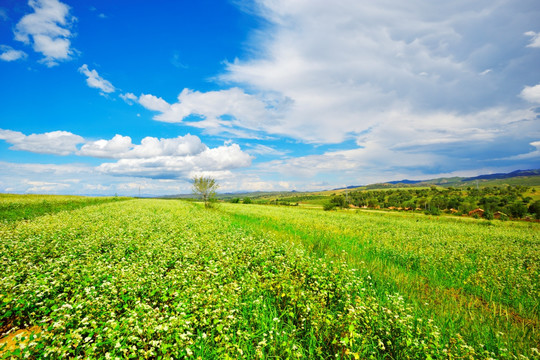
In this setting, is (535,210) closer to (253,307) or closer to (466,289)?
(466,289)

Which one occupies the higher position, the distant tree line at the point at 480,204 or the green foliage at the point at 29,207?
the green foliage at the point at 29,207

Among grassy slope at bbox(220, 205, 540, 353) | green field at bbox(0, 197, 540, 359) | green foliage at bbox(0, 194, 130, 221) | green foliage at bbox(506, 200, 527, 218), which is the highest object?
green foliage at bbox(0, 194, 130, 221)

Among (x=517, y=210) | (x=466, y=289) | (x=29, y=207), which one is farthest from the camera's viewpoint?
(x=517, y=210)

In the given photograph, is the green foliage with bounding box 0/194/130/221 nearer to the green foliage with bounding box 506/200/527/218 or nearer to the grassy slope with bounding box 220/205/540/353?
the grassy slope with bounding box 220/205/540/353

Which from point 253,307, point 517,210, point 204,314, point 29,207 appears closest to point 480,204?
point 517,210

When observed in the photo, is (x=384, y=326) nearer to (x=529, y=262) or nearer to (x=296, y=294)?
(x=296, y=294)

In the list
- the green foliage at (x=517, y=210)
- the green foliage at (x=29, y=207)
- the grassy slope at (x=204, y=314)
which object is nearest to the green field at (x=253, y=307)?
the grassy slope at (x=204, y=314)

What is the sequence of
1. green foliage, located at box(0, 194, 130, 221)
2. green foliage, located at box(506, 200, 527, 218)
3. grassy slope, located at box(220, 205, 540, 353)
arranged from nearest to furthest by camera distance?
1. grassy slope, located at box(220, 205, 540, 353)
2. green foliage, located at box(0, 194, 130, 221)
3. green foliage, located at box(506, 200, 527, 218)

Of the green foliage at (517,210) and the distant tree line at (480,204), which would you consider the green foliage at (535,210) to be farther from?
the green foliage at (517,210)

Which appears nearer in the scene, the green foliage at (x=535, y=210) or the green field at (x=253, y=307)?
the green field at (x=253, y=307)

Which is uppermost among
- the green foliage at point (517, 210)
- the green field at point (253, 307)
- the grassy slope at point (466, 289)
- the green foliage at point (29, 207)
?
the green foliage at point (29, 207)

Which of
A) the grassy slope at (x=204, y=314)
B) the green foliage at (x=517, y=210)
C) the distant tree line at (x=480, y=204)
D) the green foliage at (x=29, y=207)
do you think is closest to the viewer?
the grassy slope at (x=204, y=314)

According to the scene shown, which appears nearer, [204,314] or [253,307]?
[204,314]

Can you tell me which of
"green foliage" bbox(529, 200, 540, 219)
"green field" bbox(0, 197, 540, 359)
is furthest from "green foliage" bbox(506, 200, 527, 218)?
"green field" bbox(0, 197, 540, 359)
